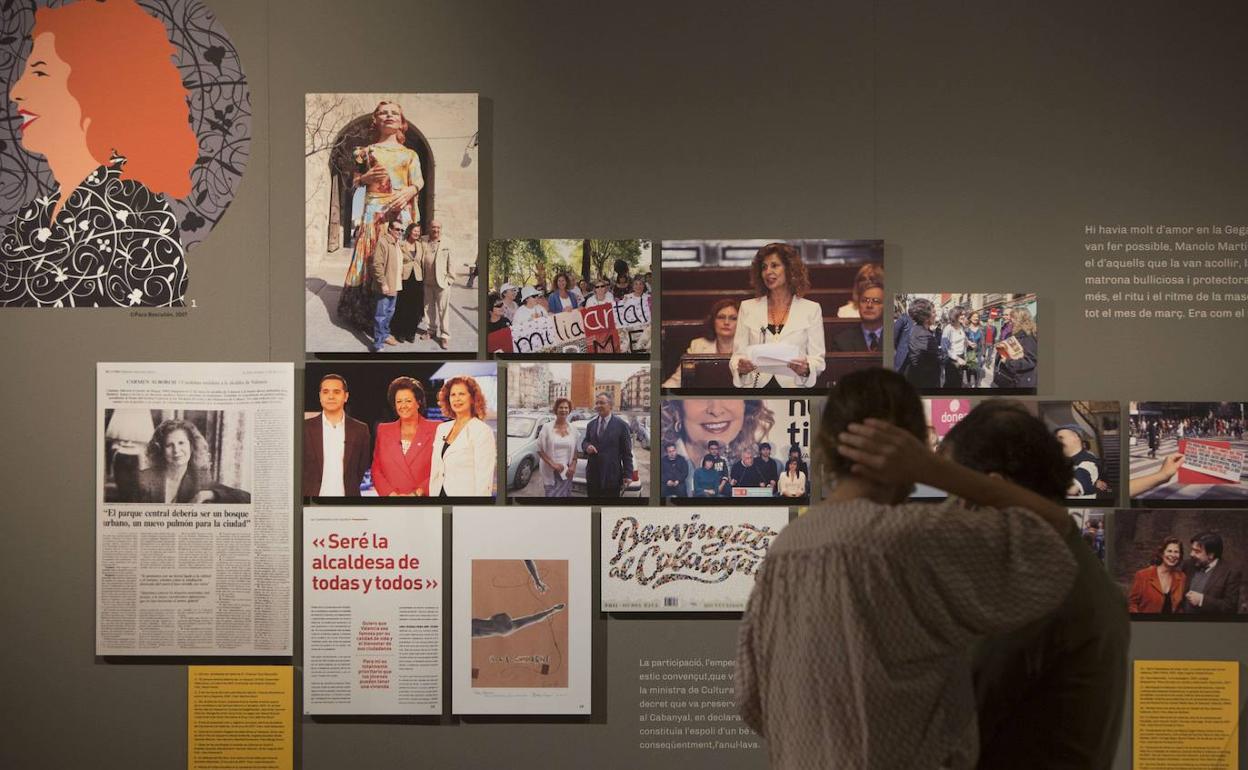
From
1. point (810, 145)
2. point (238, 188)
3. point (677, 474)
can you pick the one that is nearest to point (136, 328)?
point (238, 188)

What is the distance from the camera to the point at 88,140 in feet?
9.80

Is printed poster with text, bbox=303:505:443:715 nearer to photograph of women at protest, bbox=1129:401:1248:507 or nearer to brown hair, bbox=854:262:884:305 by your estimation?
brown hair, bbox=854:262:884:305

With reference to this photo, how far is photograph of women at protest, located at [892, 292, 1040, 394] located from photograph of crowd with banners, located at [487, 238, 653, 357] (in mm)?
779

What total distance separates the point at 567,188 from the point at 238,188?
1000 mm

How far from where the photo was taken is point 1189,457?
2.93 m

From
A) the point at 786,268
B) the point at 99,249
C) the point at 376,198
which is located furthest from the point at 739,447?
the point at 99,249

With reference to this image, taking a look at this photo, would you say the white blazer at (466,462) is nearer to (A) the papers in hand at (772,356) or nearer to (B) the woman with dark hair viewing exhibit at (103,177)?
(A) the papers in hand at (772,356)

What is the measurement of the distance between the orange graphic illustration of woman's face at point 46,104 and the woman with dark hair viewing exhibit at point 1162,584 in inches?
136

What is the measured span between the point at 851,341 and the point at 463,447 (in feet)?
3.92

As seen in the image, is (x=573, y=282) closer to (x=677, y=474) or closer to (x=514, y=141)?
(x=514, y=141)

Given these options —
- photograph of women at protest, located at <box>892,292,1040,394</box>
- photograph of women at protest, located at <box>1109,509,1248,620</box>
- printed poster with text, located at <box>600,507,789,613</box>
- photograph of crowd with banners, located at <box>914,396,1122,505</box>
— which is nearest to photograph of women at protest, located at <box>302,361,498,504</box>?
printed poster with text, located at <box>600,507,789,613</box>

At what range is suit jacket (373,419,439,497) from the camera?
2928 millimetres

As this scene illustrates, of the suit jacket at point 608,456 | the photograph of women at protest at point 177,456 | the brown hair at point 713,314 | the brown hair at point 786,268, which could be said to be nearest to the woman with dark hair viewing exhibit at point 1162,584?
the brown hair at point 786,268

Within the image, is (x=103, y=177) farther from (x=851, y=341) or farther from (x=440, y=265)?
(x=851, y=341)
